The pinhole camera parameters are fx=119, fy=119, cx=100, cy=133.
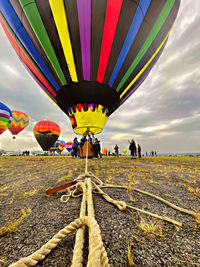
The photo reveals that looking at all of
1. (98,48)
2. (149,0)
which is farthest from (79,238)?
(149,0)

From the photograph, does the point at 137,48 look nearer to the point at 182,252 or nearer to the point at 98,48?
the point at 98,48

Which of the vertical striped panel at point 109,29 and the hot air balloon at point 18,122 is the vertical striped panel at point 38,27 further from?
the hot air balloon at point 18,122

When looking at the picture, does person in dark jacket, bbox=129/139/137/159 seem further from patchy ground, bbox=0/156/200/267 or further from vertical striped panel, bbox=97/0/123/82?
patchy ground, bbox=0/156/200/267

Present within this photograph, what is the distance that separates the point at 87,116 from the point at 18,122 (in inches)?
915

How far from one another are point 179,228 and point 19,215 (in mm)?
1508

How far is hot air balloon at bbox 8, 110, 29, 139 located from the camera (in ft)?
74.3

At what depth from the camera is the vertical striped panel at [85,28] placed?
3.10m

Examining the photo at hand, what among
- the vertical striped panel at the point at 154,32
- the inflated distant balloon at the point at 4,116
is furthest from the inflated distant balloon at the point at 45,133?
the vertical striped panel at the point at 154,32

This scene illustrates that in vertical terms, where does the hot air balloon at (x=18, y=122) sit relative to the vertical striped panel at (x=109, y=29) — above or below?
above

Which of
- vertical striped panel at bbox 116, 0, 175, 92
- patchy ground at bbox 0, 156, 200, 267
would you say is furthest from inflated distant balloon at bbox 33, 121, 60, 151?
patchy ground at bbox 0, 156, 200, 267

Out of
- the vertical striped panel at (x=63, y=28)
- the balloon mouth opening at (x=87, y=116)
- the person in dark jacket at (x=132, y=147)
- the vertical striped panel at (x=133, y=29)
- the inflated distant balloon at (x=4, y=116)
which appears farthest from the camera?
the inflated distant balloon at (x=4, y=116)

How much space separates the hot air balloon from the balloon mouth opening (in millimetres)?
22355

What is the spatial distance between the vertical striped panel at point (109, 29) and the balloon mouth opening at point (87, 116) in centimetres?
160

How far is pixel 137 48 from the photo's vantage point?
411cm
